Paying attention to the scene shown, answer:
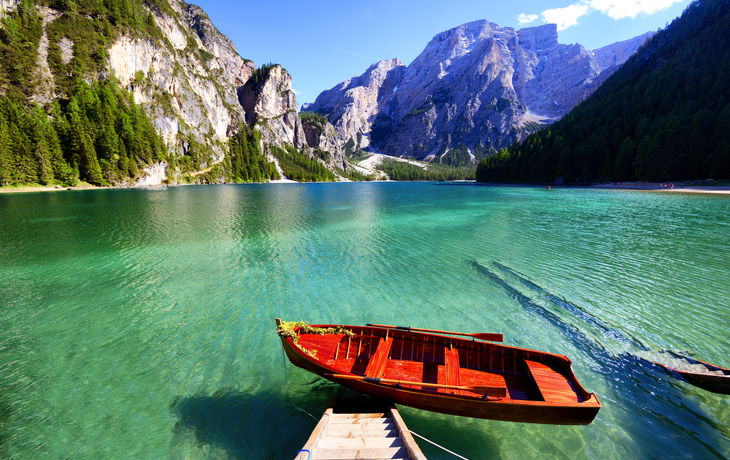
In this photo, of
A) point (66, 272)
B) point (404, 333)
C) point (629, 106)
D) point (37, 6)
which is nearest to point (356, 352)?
point (404, 333)

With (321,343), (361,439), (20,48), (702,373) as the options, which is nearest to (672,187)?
(702,373)

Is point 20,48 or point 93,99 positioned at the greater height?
point 20,48

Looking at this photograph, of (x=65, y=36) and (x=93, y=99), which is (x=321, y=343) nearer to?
(x=93, y=99)

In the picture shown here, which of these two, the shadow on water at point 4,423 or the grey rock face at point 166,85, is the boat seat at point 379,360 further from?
the grey rock face at point 166,85

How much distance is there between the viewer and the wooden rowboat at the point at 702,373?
26.8ft

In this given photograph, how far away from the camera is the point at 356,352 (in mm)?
9547

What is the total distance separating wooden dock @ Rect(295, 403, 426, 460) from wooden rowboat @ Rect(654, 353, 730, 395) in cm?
1024

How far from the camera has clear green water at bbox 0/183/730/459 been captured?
768cm

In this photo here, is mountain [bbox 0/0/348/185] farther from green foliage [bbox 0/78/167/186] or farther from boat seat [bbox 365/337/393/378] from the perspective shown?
boat seat [bbox 365/337/393/378]

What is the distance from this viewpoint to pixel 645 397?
8.66 m

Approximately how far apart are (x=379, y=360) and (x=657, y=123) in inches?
5790

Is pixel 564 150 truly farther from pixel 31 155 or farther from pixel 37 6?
pixel 37 6

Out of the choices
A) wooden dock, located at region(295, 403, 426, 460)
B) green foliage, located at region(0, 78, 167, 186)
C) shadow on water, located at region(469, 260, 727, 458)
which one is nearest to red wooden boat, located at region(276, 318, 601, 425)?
wooden dock, located at region(295, 403, 426, 460)

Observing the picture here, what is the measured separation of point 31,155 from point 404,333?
137 meters
